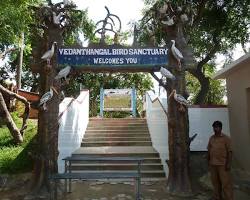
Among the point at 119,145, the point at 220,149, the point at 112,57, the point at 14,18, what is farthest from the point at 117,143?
the point at 220,149

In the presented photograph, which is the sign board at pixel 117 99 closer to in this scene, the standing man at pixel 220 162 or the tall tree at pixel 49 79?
the tall tree at pixel 49 79

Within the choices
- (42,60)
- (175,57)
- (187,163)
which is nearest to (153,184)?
(187,163)

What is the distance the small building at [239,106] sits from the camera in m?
10.6

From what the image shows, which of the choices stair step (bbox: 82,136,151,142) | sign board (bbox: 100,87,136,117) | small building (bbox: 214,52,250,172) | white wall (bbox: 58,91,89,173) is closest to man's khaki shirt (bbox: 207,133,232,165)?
small building (bbox: 214,52,250,172)

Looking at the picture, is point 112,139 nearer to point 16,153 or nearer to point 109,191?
point 16,153

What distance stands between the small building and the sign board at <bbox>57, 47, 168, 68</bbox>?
2440 millimetres

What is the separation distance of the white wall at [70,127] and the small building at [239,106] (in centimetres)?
472

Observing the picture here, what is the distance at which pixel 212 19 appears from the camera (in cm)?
1527

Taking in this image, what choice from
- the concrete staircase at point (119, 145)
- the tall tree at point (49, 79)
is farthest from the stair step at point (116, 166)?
the tall tree at point (49, 79)

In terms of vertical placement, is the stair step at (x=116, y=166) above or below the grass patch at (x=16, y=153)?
below

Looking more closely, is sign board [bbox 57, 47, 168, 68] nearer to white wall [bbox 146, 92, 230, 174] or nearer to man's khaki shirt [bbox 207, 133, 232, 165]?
man's khaki shirt [bbox 207, 133, 232, 165]

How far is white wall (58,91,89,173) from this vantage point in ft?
36.1

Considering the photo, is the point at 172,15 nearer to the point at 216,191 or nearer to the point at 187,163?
the point at 187,163

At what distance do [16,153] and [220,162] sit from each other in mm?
7088
